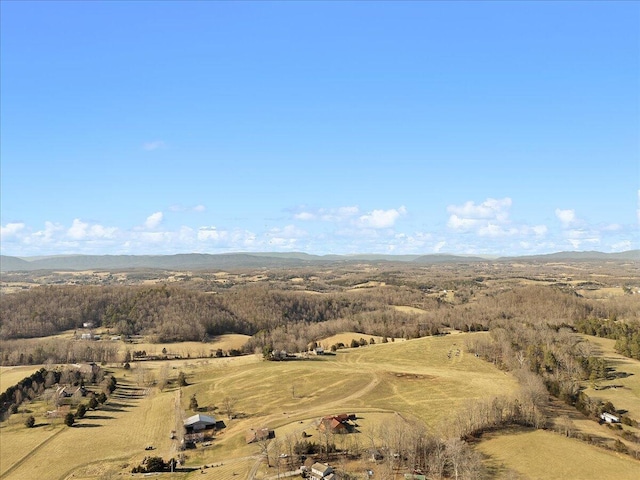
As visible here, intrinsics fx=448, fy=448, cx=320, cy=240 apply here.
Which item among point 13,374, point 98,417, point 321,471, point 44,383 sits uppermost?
point 321,471

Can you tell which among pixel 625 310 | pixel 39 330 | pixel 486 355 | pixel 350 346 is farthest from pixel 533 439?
pixel 39 330

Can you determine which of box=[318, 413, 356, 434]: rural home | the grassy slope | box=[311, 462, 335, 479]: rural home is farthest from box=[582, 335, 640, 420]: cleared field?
box=[311, 462, 335, 479]: rural home

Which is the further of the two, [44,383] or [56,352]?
[56,352]

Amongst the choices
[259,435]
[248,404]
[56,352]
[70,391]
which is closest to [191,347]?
[56,352]

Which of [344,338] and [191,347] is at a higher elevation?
[344,338]

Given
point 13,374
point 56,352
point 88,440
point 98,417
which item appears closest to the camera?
point 88,440

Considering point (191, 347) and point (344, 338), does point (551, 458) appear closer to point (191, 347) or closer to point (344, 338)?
point (344, 338)

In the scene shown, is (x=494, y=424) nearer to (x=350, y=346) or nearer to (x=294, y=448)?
(x=294, y=448)
